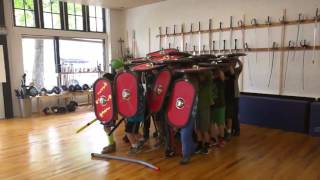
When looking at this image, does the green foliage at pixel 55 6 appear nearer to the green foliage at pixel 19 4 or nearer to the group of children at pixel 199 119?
the green foliage at pixel 19 4

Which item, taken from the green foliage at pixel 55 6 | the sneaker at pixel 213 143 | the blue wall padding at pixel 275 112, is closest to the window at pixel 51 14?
the green foliage at pixel 55 6

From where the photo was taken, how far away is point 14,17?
22.6ft

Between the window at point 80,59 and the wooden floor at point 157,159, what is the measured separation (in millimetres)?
3157

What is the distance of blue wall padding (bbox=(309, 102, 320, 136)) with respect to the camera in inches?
185

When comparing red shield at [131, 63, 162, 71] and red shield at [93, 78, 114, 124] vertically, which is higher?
red shield at [131, 63, 162, 71]

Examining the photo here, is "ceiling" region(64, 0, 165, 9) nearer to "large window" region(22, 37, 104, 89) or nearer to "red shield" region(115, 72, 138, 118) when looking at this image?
"large window" region(22, 37, 104, 89)

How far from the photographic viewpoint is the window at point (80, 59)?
26.4ft

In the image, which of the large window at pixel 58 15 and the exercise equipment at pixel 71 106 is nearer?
the large window at pixel 58 15

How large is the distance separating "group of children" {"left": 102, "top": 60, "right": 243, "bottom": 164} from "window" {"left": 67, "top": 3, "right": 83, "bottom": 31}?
494 centimetres

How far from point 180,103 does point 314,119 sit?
2.77 m

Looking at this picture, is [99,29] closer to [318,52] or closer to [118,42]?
[118,42]

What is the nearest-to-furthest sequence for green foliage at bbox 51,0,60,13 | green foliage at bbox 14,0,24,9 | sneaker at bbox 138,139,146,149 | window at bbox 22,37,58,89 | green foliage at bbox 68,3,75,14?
sneaker at bbox 138,139,146,149 < green foliage at bbox 14,0,24,9 < window at bbox 22,37,58,89 < green foliage at bbox 51,0,60,13 < green foliage at bbox 68,3,75,14

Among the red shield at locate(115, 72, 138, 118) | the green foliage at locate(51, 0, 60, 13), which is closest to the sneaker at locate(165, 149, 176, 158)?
the red shield at locate(115, 72, 138, 118)

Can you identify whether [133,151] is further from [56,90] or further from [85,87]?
[85,87]
